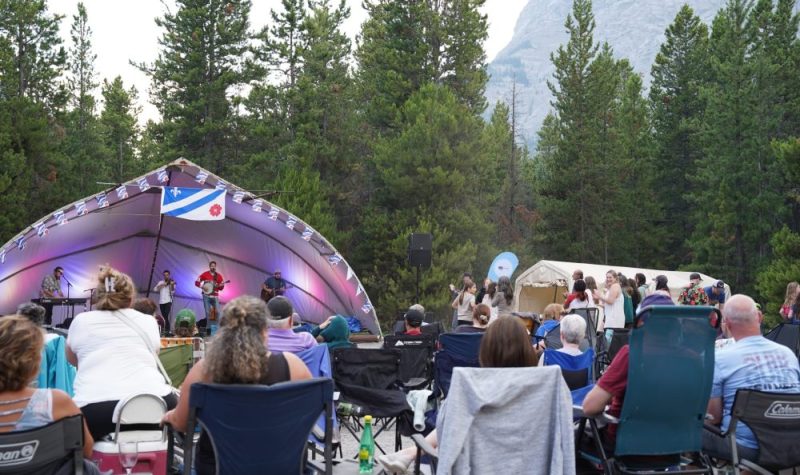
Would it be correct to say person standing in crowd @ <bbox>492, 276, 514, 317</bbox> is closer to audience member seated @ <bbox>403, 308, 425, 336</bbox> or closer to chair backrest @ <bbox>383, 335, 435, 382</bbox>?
audience member seated @ <bbox>403, 308, 425, 336</bbox>

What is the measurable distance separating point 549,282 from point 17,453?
61.5 ft

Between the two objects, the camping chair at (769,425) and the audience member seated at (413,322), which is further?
the audience member seated at (413,322)

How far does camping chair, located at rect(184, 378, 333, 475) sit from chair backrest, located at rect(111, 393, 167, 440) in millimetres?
612

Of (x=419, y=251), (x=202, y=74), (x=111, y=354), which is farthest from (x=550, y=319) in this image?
(x=202, y=74)

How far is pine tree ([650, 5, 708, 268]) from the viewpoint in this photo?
35.4m

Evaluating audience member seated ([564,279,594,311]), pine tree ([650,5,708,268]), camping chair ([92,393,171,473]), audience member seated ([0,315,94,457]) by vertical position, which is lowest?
camping chair ([92,393,171,473])

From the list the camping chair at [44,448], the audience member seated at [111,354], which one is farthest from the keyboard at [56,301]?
the camping chair at [44,448]

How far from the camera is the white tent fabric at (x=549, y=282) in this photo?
21.0m

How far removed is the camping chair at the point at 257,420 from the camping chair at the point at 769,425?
1933mm

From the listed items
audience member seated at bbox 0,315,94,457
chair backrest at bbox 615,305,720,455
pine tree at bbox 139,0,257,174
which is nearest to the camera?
audience member seated at bbox 0,315,94,457

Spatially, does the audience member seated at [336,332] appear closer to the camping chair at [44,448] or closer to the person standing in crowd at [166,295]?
the camping chair at [44,448]

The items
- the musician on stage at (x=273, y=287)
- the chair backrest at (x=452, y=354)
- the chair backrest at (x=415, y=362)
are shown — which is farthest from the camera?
the musician on stage at (x=273, y=287)

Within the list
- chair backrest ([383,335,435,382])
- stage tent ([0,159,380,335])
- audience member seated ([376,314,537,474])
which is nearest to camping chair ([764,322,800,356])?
chair backrest ([383,335,435,382])

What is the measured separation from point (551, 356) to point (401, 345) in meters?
2.09
